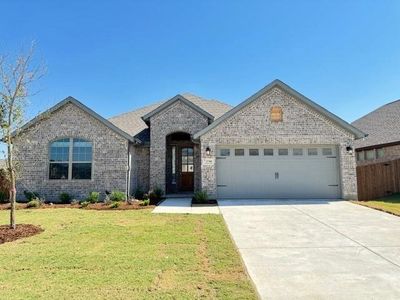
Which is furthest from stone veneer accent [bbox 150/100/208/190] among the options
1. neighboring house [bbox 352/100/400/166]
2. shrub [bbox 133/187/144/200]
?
neighboring house [bbox 352/100/400/166]

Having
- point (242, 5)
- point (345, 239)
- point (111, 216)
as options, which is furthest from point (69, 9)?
point (345, 239)

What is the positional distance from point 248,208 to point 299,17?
809 cm

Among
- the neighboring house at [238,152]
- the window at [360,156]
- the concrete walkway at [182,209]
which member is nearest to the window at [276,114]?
the neighboring house at [238,152]

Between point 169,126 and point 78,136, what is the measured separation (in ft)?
15.9

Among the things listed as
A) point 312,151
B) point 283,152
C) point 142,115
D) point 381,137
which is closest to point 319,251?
point 283,152

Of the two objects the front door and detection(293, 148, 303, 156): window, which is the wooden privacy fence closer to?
detection(293, 148, 303, 156): window

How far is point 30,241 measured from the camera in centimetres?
714

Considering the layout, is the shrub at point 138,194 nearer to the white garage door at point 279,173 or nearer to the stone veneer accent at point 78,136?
the stone veneer accent at point 78,136

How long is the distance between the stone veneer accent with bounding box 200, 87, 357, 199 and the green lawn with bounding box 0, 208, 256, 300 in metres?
6.13

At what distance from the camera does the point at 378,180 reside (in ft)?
52.5

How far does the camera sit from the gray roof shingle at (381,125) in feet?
63.1

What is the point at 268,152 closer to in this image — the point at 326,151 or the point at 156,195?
the point at 326,151

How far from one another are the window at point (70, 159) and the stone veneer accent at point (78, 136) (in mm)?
235

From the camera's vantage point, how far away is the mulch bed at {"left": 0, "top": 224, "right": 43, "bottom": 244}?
24.5 ft
